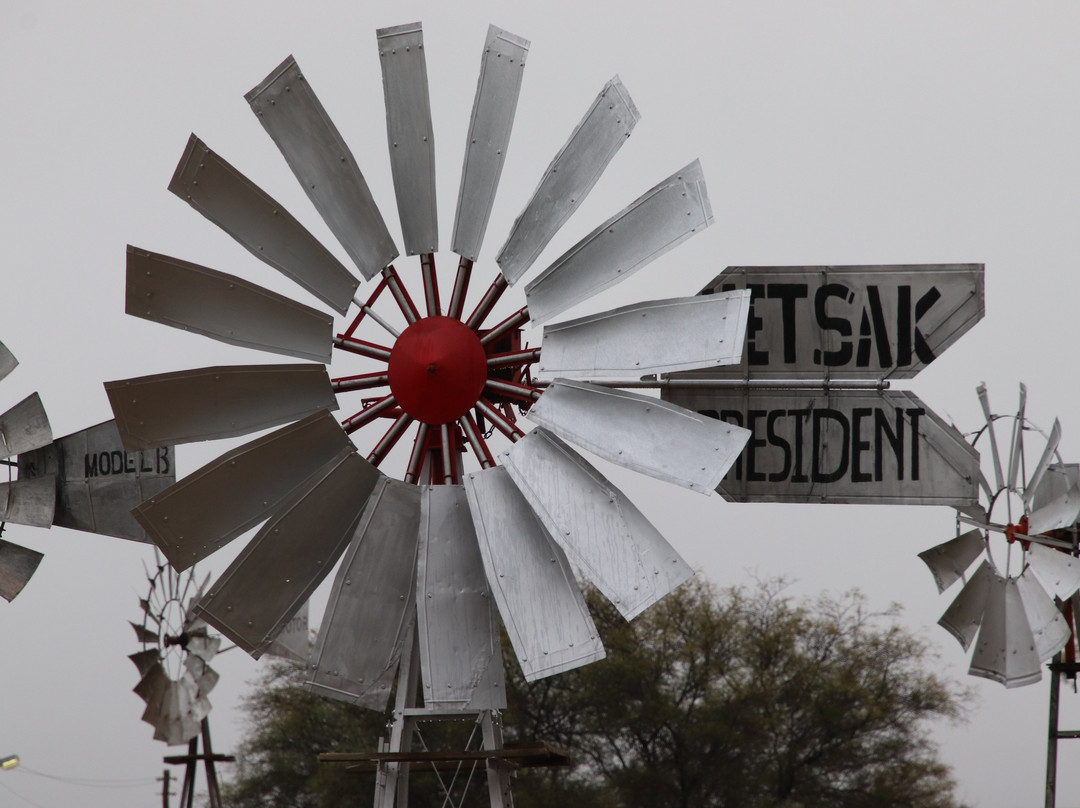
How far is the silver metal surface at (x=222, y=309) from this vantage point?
18.6ft

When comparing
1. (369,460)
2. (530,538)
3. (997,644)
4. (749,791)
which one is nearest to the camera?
(530,538)

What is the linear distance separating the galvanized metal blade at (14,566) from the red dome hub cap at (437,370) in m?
2.91

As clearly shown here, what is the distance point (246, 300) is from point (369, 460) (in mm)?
917

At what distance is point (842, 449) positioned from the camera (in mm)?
6156

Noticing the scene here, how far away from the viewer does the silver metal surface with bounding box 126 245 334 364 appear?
568 centimetres

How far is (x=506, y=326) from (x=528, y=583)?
1.27 m

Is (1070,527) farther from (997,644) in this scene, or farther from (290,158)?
(290,158)

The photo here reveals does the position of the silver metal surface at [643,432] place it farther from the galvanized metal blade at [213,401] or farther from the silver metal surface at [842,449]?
the galvanized metal blade at [213,401]

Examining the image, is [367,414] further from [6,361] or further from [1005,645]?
[1005,645]

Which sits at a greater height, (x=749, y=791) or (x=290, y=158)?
(x=290, y=158)

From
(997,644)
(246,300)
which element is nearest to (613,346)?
(246,300)

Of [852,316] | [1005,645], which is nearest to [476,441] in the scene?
[852,316]

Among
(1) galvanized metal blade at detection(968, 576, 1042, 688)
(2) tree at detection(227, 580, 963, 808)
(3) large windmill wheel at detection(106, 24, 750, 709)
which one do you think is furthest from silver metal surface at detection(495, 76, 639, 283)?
(2) tree at detection(227, 580, 963, 808)

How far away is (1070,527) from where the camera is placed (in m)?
8.31
